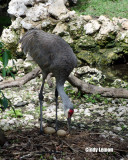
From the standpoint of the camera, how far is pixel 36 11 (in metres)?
11.8

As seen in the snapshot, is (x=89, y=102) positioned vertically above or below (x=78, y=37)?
below

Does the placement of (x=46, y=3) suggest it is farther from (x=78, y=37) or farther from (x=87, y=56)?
(x=87, y=56)

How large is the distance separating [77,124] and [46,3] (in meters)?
8.99

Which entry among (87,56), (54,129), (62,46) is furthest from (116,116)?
(87,56)

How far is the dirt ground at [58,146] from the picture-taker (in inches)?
155

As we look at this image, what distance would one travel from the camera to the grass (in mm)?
14170

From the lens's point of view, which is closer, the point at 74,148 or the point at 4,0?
the point at 74,148

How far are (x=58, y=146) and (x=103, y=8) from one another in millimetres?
12381

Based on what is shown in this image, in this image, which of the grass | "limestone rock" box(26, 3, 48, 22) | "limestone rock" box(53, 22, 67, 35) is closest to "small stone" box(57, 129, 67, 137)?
"limestone rock" box(53, 22, 67, 35)

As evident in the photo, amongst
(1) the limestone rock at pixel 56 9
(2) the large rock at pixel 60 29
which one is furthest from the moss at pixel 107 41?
(1) the limestone rock at pixel 56 9

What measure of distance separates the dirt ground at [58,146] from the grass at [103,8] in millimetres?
10628

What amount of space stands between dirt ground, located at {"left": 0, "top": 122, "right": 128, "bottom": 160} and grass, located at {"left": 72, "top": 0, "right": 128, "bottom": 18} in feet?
34.9

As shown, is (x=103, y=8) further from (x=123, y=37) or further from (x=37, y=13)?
(x=37, y=13)

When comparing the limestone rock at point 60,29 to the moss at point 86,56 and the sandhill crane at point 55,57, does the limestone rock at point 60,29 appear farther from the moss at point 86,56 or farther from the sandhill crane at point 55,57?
the sandhill crane at point 55,57
